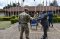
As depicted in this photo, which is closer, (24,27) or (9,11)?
(24,27)

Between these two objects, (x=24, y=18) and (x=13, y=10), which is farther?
(x=13, y=10)

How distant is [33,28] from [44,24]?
823 centimetres

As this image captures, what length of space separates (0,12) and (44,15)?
61.8 m

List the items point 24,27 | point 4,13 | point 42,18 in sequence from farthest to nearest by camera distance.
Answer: point 4,13 → point 42,18 → point 24,27

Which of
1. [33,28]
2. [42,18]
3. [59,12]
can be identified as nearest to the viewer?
[42,18]

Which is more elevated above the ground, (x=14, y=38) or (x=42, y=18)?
(x=42, y=18)

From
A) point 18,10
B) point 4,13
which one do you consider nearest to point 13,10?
point 18,10

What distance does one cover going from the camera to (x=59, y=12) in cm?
6500

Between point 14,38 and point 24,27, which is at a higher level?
point 24,27

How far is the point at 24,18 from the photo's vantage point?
10.8 m

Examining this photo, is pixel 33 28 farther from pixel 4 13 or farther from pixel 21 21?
pixel 4 13

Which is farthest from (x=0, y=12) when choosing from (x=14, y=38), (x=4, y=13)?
(x=14, y=38)

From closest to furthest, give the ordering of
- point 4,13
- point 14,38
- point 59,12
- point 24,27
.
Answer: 1. point 24,27
2. point 14,38
3. point 59,12
4. point 4,13

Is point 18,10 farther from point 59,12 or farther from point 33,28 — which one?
point 33,28
